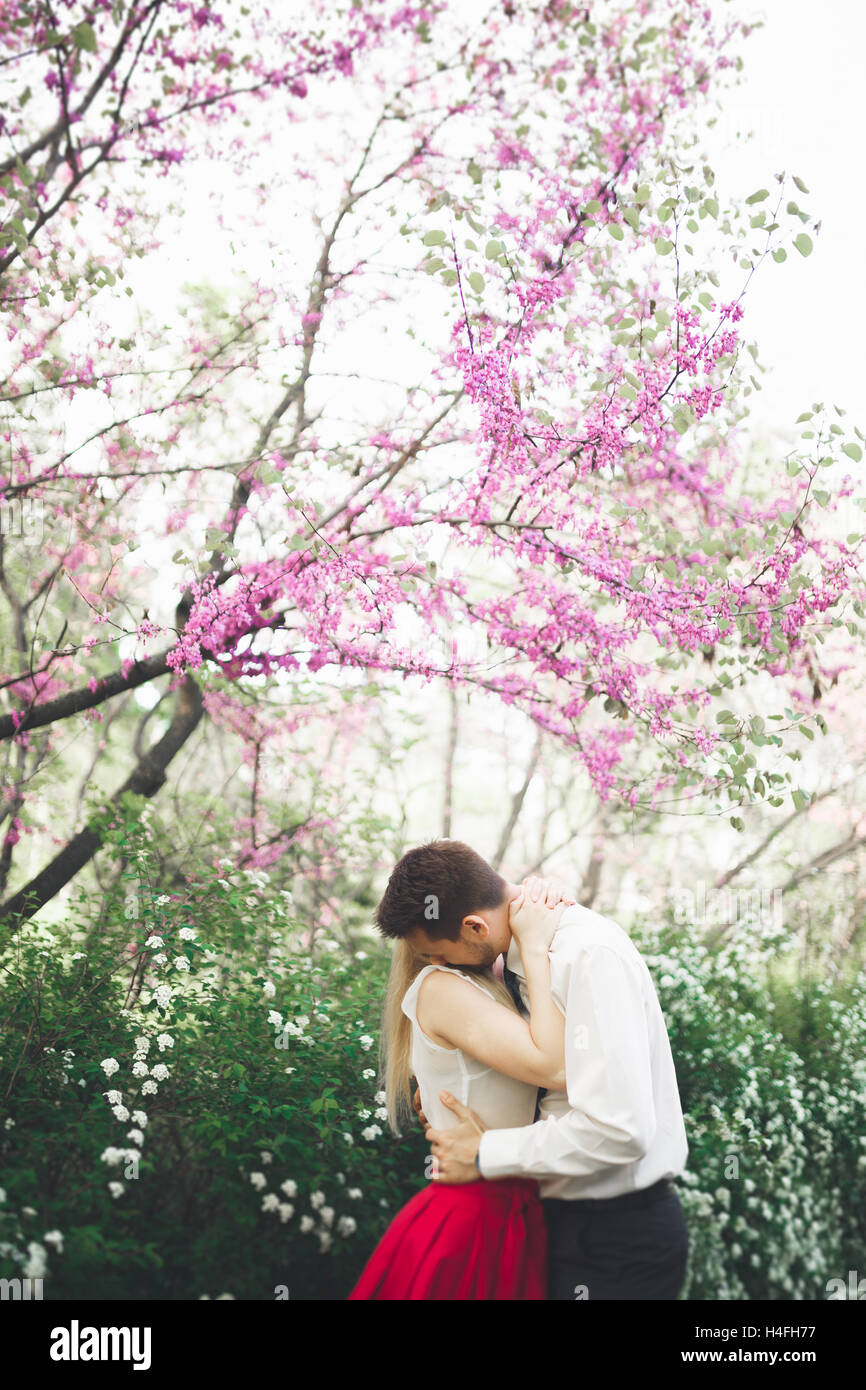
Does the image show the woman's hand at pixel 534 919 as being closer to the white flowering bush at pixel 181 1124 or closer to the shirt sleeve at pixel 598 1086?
the shirt sleeve at pixel 598 1086

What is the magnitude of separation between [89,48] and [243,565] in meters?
1.90

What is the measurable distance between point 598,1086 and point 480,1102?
0.39 metres

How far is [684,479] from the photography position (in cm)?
510

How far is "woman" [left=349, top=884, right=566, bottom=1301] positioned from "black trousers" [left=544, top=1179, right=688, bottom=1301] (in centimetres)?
11

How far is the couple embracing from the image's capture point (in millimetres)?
2031

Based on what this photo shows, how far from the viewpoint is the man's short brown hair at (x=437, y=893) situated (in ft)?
7.48

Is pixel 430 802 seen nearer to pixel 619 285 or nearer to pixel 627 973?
pixel 619 285

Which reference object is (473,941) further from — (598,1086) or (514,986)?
(598,1086)

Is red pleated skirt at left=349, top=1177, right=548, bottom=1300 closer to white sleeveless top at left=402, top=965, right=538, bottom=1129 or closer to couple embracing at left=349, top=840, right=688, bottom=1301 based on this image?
couple embracing at left=349, top=840, right=688, bottom=1301

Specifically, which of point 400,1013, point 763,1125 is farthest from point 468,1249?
point 763,1125

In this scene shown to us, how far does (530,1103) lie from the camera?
2340 mm

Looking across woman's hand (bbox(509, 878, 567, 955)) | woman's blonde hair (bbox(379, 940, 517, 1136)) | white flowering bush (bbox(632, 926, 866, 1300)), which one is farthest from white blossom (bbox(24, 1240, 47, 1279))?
white flowering bush (bbox(632, 926, 866, 1300))

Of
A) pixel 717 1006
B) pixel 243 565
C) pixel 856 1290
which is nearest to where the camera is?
pixel 856 1290

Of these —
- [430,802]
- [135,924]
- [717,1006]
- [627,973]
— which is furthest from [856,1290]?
[430,802]
